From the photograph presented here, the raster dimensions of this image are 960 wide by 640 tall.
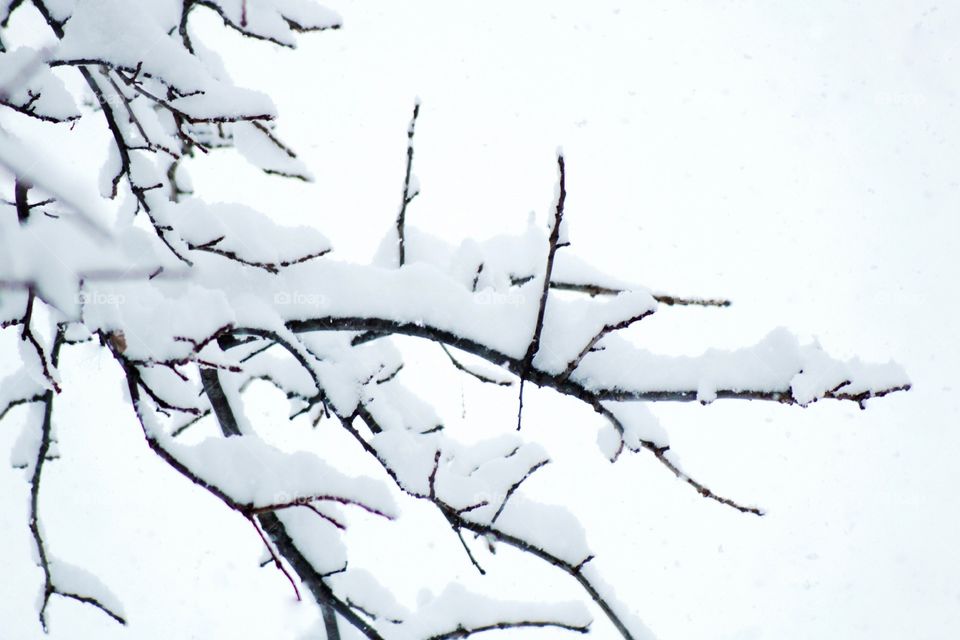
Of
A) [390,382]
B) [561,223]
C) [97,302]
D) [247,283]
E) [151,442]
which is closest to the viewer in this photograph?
[97,302]

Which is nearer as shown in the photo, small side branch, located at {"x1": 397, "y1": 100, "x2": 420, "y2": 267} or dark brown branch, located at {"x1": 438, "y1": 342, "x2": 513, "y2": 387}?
small side branch, located at {"x1": 397, "y1": 100, "x2": 420, "y2": 267}

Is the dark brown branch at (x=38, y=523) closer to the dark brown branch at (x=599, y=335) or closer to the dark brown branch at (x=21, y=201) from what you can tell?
the dark brown branch at (x=21, y=201)

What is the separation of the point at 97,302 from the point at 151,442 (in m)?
0.26

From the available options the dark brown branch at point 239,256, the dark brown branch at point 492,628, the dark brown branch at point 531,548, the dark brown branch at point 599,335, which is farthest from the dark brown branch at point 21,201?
the dark brown branch at point 492,628

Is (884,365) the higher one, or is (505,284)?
(505,284)

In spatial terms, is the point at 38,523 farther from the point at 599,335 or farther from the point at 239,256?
the point at 599,335

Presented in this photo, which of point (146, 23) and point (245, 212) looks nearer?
point (146, 23)

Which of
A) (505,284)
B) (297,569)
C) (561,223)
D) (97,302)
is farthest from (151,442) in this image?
(505,284)

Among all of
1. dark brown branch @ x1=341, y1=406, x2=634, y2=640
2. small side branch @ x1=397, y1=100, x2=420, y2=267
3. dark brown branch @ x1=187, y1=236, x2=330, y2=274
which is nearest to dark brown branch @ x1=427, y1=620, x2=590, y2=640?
dark brown branch @ x1=341, y1=406, x2=634, y2=640

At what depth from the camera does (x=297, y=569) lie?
1.59 meters

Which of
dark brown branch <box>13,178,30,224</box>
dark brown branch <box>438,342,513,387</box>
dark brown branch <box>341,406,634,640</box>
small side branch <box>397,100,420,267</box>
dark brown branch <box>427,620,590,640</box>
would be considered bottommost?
dark brown branch <box>427,620,590,640</box>

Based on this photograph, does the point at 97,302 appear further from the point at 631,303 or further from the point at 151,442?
the point at 631,303

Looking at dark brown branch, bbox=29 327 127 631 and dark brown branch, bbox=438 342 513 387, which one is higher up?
dark brown branch, bbox=438 342 513 387

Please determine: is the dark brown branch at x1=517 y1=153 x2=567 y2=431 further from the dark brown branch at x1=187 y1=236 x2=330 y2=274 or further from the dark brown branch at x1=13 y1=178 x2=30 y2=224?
the dark brown branch at x1=13 y1=178 x2=30 y2=224
